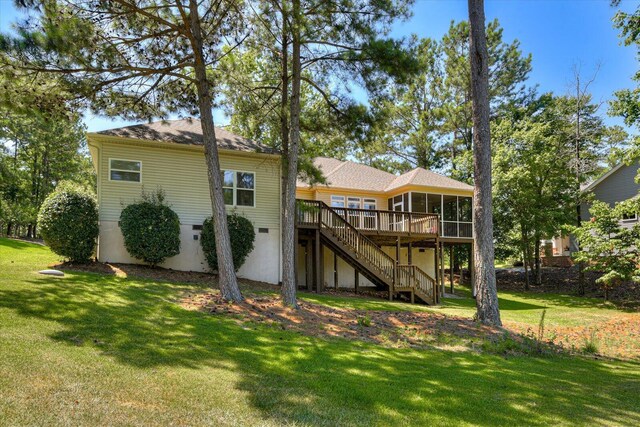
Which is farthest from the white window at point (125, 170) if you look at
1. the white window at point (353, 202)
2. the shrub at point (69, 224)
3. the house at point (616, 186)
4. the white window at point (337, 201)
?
the house at point (616, 186)

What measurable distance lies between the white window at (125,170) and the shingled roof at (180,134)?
0.89 m

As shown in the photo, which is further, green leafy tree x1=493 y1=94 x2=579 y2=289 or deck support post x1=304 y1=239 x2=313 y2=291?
green leafy tree x1=493 y1=94 x2=579 y2=289

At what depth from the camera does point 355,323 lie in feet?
29.8

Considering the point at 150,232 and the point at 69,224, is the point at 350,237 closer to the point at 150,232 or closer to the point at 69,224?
the point at 150,232

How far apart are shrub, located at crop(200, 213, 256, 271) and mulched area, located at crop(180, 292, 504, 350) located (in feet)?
10.5

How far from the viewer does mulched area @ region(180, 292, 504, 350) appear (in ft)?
26.3

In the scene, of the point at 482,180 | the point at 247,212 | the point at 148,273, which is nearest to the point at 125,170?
the point at 148,273

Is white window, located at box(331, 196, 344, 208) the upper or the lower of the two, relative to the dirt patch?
Answer: upper

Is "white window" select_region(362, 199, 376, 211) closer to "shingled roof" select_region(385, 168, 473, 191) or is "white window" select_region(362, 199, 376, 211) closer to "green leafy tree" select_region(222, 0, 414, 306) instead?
"shingled roof" select_region(385, 168, 473, 191)

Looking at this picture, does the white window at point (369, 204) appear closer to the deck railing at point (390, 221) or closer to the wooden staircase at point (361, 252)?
the deck railing at point (390, 221)

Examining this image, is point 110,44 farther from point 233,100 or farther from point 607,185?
point 607,185

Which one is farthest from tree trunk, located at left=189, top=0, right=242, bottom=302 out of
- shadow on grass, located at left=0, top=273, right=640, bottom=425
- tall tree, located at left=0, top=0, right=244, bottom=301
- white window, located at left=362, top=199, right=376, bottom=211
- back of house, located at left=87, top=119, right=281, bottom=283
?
white window, located at left=362, top=199, right=376, bottom=211

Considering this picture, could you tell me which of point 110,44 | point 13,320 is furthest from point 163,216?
point 13,320

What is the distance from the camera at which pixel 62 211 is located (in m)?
12.1
